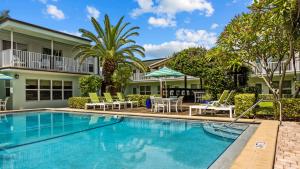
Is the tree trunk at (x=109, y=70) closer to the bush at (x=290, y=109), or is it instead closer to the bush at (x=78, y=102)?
the bush at (x=78, y=102)

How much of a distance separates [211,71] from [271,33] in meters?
6.89

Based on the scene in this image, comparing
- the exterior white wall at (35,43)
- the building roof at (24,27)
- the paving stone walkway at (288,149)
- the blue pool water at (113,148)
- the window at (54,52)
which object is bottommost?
the blue pool water at (113,148)

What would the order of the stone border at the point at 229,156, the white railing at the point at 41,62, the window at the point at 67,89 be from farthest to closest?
the window at the point at 67,89 → the white railing at the point at 41,62 → the stone border at the point at 229,156

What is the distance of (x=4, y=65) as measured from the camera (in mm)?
18297

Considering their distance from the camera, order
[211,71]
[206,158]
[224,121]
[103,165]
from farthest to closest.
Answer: [211,71], [224,121], [206,158], [103,165]

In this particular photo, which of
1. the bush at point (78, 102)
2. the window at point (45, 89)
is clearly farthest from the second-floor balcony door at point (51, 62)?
the bush at point (78, 102)

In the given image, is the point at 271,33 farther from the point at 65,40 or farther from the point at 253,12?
the point at 65,40

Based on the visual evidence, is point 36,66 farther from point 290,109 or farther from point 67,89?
point 290,109

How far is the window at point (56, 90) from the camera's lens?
21.5m

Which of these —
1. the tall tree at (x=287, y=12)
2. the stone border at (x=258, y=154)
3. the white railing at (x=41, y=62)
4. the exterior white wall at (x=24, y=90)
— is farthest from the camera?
the exterior white wall at (x=24, y=90)

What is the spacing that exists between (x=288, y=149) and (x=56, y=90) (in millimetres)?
20361

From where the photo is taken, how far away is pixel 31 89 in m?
19.7

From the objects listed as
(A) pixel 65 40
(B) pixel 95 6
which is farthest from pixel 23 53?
(B) pixel 95 6

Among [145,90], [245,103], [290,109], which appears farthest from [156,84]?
[290,109]
